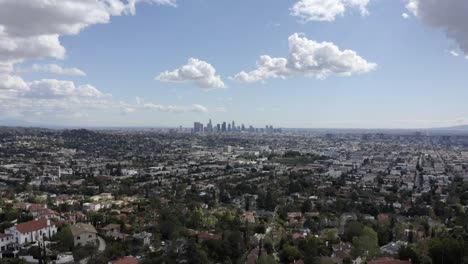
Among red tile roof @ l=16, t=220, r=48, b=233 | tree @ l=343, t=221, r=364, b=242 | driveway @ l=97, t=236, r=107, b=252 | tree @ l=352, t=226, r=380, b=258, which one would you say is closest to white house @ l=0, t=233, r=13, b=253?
red tile roof @ l=16, t=220, r=48, b=233

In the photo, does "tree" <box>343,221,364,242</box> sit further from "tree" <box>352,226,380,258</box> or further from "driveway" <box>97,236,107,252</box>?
"driveway" <box>97,236,107,252</box>

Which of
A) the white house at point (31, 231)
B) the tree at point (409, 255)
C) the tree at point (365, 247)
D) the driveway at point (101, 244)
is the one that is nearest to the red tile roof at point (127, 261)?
the driveway at point (101, 244)

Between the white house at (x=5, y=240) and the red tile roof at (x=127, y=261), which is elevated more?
the red tile roof at (x=127, y=261)

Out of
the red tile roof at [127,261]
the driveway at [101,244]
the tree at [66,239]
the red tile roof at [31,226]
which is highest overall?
the red tile roof at [31,226]

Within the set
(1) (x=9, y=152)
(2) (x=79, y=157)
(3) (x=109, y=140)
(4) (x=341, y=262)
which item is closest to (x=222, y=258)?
(4) (x=341, y=262)

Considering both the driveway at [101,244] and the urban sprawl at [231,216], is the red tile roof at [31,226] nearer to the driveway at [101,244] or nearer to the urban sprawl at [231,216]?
the urban sprawl at [231,216]

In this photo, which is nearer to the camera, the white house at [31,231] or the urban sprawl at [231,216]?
the urban sprawl at [231,216]

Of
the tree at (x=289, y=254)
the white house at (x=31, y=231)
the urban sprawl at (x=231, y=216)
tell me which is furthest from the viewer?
the white house at (x=31, y=231)

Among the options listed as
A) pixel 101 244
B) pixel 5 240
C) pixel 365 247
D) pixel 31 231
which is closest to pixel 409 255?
pixel 365 247
